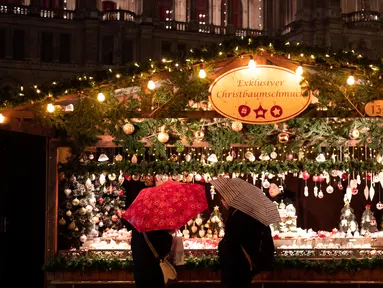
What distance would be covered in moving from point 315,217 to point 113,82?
341 inches

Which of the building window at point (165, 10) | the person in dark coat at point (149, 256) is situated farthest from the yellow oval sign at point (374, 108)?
the building window at point (165, 10)

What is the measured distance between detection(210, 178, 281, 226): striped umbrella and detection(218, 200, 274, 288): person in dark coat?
94 millimetres

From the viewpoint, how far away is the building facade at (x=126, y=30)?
28875 millimetres

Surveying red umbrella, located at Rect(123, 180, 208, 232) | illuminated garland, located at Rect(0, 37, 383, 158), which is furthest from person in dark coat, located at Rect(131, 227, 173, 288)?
illuminated garland, located at Rect(0, 37, 383, 158)

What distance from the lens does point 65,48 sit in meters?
29.4

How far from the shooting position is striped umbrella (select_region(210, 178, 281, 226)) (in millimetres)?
5746

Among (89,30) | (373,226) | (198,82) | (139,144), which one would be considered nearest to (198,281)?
(139,144)

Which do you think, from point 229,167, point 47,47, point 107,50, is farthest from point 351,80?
point 47,47

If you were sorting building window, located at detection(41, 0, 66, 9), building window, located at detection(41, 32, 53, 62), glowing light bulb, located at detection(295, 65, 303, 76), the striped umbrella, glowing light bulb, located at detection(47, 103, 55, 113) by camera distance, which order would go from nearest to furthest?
1. the striped umbrella
2. glowing light bulb, located at detection(295, 65, 303, 76)
3. glowing light bulb, located at detection(47, 103, 55, 113)
4. building window, located at detection(41, 32, 53, 62)
5. building window, located at detection(41, 0, 66, 9)

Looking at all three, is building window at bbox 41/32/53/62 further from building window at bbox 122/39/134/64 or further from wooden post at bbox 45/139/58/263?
wooden post at bbox 45/139/58/263

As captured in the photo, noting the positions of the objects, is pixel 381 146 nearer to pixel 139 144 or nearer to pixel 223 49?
pixel 223 49

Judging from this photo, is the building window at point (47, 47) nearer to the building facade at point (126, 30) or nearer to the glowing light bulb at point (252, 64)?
the building facade at point (126, 30)

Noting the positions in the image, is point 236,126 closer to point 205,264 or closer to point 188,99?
point 188,99

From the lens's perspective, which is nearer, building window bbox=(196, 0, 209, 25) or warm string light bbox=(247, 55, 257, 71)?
warm string light bbox=(247, 55, 257, 71)
